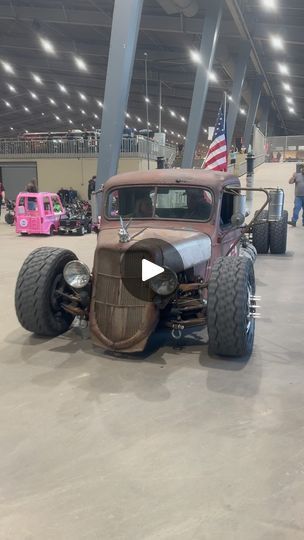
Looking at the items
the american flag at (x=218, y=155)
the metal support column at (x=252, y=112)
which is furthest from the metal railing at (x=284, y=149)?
the american flag at (x=218, y=155)

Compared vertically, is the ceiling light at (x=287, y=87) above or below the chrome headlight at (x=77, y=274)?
above

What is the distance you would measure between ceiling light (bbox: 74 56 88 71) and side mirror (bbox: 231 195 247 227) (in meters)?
26.1

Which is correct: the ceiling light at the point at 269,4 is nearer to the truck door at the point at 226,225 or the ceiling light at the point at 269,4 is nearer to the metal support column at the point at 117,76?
the metal support column at the point at 117,76

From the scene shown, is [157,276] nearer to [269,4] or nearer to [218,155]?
[218,155]

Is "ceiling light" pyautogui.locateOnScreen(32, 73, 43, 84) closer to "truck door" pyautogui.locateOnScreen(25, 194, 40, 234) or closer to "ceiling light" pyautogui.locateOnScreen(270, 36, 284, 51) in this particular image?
"ceiling light" pyautogui.locateOnScreen(270, 36, 284, 51)

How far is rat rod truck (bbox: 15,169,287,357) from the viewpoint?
379 centimetres

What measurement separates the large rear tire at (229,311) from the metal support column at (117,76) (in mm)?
8207

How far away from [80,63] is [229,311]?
94.6 ft

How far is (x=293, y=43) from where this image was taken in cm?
2147

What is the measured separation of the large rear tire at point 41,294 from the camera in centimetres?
429

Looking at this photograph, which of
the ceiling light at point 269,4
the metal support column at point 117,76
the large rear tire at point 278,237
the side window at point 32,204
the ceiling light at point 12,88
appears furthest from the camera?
the ceiling light at point 12,88

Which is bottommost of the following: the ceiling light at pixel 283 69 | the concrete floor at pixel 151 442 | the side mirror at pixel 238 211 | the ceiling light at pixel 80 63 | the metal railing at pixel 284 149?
the concrete floor at pixel 151 442

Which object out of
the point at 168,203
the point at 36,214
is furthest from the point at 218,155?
the point at 36,214

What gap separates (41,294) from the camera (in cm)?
425
